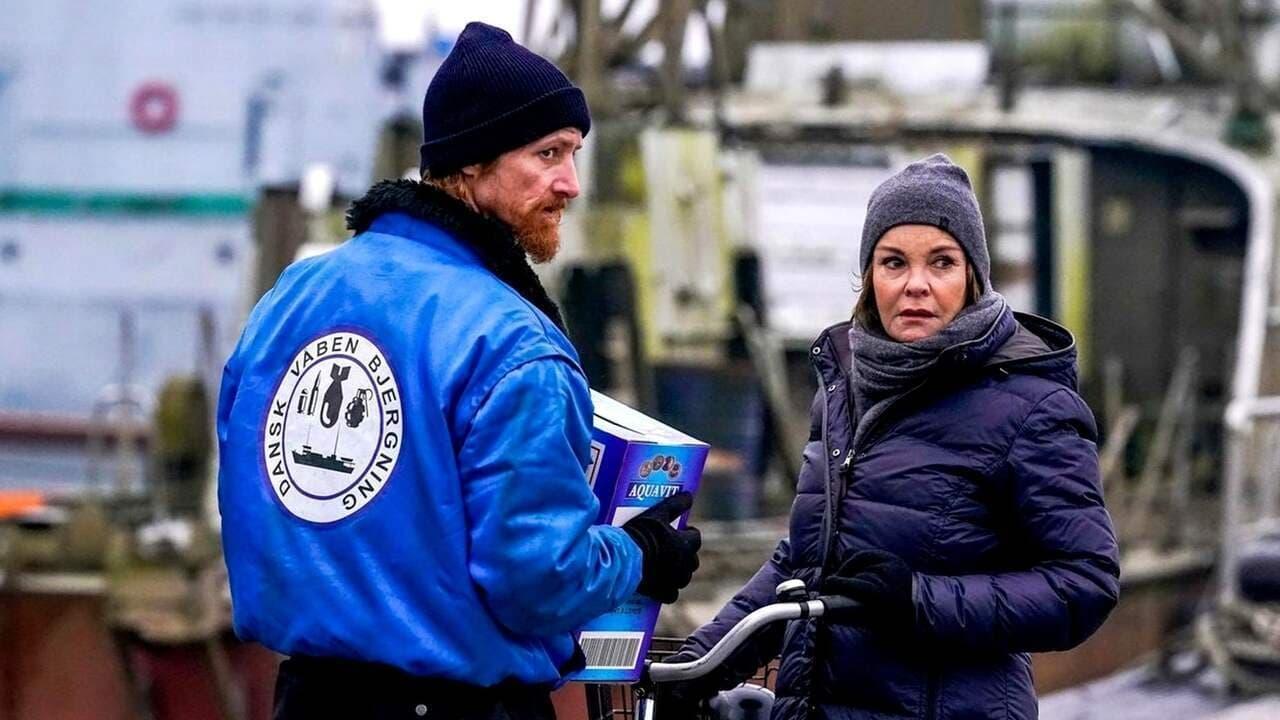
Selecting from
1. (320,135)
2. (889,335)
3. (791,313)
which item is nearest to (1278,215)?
(791,313)

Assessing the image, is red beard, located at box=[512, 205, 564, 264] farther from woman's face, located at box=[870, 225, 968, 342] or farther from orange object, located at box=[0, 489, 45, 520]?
orange object, located at box=[0, 489, 45, 520]

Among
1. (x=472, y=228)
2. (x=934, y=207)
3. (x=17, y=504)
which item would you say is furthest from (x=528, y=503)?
(x=17, y=504)

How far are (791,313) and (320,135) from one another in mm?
13070

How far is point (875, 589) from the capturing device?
2.94 m

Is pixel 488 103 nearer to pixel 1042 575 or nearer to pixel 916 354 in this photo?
pixel 916 354

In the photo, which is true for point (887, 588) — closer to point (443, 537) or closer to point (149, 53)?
point (443, 537)

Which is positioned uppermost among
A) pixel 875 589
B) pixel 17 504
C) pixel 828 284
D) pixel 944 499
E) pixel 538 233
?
pixel 538 233

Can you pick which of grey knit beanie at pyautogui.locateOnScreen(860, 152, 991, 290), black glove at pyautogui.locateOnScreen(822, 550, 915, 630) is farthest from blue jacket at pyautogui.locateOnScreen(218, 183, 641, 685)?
grey knit beanie at pyautogui.locateOnScreen(860, 152, 991, 290)

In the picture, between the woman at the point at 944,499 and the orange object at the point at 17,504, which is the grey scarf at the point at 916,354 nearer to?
the woman at the point at 944,499

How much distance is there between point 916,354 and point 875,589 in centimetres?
34

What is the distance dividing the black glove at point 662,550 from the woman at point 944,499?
198 millimetres

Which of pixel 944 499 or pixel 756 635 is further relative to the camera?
pixel 756 635

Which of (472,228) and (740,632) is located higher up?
(472,228)

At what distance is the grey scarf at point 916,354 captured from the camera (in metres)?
3.03
